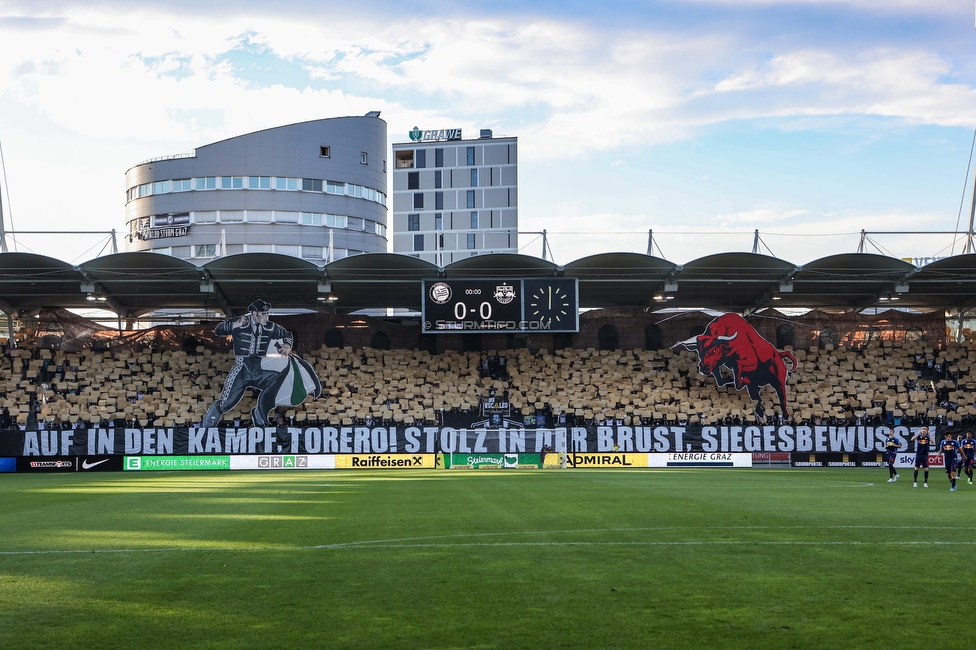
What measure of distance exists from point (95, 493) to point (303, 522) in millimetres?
12069

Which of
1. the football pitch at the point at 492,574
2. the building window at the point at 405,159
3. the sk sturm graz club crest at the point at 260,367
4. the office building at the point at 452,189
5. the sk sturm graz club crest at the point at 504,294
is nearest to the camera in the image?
the football pitch at the point at 492,574

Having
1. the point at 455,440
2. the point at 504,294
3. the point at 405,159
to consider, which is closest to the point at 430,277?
the point at 504,294

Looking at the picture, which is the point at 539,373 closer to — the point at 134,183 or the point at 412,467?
the point at 412,467

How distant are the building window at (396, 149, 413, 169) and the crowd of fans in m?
68.4

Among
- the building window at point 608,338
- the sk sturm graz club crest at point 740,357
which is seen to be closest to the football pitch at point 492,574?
the sk sturm graz club crest at point 740,357

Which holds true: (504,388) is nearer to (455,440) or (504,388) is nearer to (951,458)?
(455,440)

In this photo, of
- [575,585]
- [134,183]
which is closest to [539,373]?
[575,585]

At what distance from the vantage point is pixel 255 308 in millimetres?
46812

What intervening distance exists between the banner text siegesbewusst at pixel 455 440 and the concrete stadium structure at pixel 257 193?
55002 millimetres

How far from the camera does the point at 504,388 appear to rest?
5006 centimetres

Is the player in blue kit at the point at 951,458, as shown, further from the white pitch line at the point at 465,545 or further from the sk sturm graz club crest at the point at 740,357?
the sk sturm graz club crest at the point at 740,357

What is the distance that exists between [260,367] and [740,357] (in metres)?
25.2

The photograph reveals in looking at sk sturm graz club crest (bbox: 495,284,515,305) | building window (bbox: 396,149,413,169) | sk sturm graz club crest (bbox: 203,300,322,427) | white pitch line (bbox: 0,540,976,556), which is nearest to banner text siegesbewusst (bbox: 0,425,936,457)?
sk sturm graz club crest (bbox: 203,300,322,427)

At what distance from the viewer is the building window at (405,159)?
117438 mm
